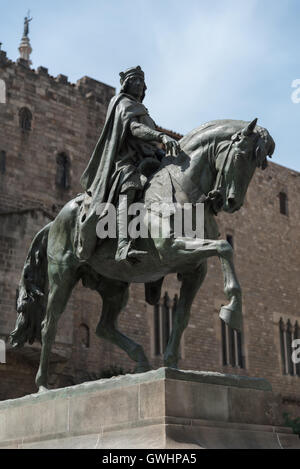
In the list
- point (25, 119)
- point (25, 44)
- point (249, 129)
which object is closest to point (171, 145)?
point (249, 129)

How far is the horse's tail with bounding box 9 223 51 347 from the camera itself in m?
7.28

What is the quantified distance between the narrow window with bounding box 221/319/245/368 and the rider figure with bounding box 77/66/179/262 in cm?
1854

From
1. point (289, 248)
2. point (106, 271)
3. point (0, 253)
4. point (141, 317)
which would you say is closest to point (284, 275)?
point (289, 248)

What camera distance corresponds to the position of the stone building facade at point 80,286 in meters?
18.4

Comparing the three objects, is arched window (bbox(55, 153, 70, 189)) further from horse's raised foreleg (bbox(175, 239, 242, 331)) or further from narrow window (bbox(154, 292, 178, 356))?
horse's raised foreleg (bbox(175, 239, 242, 331))

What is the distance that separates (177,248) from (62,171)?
16.5m

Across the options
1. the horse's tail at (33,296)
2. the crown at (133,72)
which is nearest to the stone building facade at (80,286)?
the horse's tail at (33,296)

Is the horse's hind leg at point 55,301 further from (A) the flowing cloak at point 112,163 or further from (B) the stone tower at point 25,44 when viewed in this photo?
(B) the stone tower at point 25,44

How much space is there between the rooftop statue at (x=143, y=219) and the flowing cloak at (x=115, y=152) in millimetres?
10

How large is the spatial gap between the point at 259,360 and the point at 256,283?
300cm

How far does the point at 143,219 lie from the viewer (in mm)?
6215

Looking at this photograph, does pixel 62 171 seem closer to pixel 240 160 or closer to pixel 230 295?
pixel 240 160
